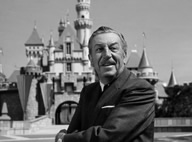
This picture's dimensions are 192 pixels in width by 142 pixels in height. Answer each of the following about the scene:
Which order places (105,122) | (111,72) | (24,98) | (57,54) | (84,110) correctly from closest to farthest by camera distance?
(105,122), (111,72), (84,110), (24,98), (57,54)

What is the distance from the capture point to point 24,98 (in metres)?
33.9

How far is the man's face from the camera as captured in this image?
1734mm

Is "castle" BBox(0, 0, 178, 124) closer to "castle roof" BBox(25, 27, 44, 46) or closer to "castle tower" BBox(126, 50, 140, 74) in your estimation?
"castle tower" BBox(126, 50, 140, 74)

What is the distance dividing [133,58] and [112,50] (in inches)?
1770

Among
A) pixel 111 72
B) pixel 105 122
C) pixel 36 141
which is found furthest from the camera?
pixel 36 141

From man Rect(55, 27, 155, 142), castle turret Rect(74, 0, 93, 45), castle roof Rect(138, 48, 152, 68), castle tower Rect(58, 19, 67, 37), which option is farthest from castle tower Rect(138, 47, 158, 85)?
man Rect(55, 27, 155, 142)

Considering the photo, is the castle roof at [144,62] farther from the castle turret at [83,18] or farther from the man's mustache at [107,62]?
the man's mustache at [107,62]

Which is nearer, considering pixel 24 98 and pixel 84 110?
pixel 84 110

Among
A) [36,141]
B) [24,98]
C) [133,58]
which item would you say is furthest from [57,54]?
[36,141]

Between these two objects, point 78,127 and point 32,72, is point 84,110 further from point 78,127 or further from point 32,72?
point 32,72

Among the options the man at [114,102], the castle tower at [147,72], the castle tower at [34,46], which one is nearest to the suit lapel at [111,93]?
the man at [114,102]

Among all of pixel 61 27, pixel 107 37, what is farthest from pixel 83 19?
pixel 107 37

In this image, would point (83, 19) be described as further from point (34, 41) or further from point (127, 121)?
point (127, 121)

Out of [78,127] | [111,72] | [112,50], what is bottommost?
[78,127]
